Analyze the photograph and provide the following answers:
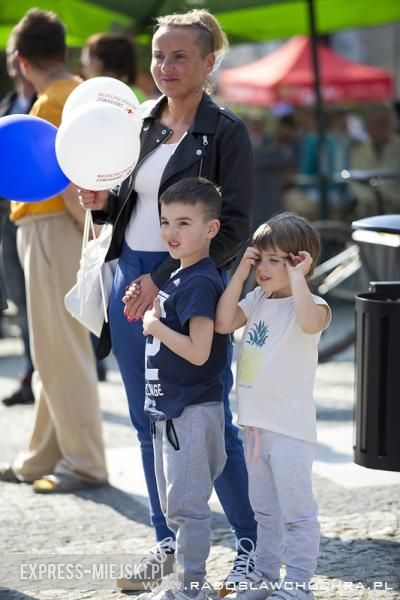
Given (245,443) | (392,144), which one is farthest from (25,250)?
(392,144)

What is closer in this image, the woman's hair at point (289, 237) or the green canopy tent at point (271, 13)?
the woman's hair at point (289, 237)

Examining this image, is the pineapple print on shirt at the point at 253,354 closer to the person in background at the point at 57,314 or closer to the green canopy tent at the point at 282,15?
the person in background at the point at 57,314

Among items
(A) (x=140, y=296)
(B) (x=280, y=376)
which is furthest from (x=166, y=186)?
(B) (x=280, y=376)

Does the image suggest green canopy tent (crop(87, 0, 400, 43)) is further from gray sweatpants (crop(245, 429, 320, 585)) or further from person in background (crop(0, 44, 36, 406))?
gray sweatpants (crop(245, 429, 320, 585))

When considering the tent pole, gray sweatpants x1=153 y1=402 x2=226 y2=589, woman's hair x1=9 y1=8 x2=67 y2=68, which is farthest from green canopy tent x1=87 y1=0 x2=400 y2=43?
gray sweatpants x1=153 y1=402 x2=226 y2=589

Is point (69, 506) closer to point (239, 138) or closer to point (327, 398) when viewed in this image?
point (239, 138)

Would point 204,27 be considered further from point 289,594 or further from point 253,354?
point 289,594

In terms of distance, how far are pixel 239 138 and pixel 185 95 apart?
24 cm

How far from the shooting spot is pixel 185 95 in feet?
12.4

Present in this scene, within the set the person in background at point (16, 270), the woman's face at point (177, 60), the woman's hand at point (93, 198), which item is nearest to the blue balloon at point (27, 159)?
the woman's hand at point (93, 198)

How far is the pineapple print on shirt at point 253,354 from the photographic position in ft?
11.4

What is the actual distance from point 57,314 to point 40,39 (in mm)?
1297

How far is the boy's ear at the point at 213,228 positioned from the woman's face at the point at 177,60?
20.7 inches

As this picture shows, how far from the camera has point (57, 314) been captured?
16.9 feet
